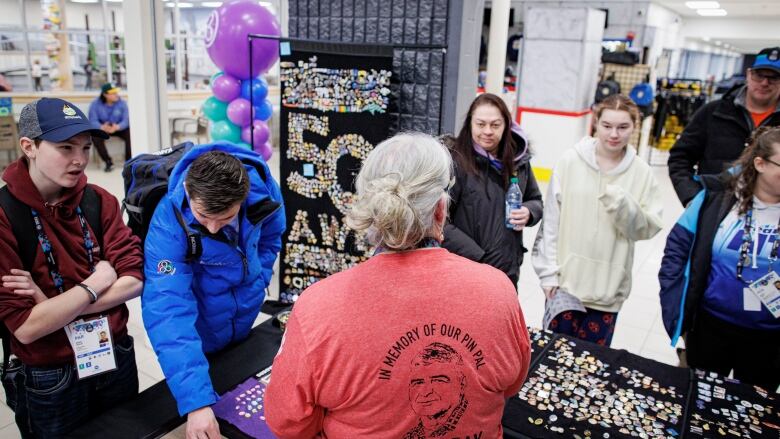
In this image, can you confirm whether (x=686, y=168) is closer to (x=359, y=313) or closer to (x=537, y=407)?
(x=537, y=407)

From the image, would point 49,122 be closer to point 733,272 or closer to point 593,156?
point 593,156

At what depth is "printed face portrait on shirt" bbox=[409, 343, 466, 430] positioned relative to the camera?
1.08m

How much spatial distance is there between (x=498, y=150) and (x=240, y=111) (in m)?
2.44

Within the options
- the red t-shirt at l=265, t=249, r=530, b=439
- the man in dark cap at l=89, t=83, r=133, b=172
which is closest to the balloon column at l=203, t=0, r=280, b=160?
the red t-shirt at l=265, t=249, r=530, b=439

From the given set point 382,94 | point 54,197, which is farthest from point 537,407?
point 382,94

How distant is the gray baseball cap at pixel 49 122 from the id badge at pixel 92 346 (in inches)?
22.3

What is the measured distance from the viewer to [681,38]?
1518 centimetres

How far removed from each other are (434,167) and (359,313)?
327mm

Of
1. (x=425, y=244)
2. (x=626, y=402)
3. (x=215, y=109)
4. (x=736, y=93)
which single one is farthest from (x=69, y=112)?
(x=736, y=93)

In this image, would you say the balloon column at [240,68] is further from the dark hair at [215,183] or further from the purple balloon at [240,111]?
the dark hair at [215,183]

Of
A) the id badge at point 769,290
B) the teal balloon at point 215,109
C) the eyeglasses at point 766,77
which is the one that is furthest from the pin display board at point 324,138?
the id badge at point 769,290

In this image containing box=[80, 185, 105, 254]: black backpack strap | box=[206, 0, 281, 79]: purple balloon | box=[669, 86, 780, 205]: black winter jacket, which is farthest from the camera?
box=[206, 0, 281, 79]: purple balloon

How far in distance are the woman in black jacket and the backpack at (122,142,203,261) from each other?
1081 mm

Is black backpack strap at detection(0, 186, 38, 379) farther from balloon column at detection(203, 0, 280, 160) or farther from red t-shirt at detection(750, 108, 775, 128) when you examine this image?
red t-shirt at detection(750, 108, 775, 128)
